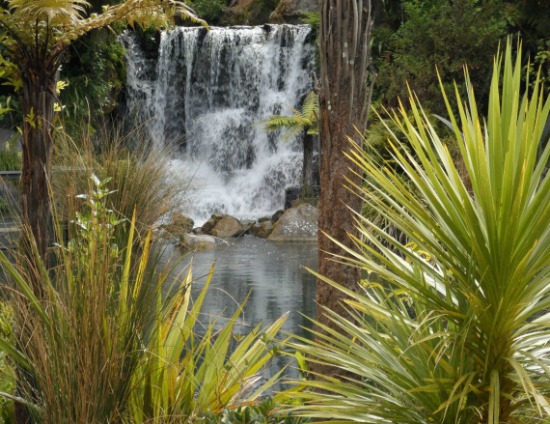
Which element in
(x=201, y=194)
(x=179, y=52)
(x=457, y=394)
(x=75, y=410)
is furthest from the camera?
(x=179, y=52)

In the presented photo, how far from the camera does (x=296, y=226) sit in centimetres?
1330

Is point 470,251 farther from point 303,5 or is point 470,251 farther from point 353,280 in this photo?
point 303,5

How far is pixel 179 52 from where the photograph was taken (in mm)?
17797

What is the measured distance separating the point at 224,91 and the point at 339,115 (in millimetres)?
14195

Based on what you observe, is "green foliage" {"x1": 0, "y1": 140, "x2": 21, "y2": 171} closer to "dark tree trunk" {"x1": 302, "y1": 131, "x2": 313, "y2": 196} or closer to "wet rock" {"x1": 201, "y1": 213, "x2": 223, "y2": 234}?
"wet rock" {"x1": 201, "y1": 213, "x2": 223, "y2": 234}

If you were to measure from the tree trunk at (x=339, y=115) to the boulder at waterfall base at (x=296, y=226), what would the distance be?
9.46m

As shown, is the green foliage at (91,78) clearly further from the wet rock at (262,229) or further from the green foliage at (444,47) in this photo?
the green foliage at (444,47)

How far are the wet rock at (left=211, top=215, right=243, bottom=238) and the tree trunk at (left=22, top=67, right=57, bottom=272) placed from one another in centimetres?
957

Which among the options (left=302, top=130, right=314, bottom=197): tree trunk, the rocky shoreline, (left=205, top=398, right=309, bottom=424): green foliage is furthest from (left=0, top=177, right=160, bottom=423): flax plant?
(left=302, top=130, right=314, bottom=197): tree trunk

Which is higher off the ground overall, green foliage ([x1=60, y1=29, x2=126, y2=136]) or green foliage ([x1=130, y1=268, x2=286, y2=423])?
green foliage ([x1=60, y1=29, x2=126, y2=136])

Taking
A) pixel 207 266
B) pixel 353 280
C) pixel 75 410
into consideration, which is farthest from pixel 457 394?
pixel 207 266

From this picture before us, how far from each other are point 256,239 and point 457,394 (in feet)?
36.0

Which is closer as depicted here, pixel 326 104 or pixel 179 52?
pixel 326 104

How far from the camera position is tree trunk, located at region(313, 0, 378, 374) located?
359 cm
